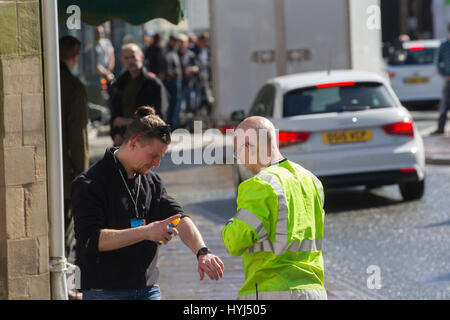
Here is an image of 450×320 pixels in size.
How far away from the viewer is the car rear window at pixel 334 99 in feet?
40.4

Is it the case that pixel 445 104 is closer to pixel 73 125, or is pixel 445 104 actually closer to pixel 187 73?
pixel 187 73

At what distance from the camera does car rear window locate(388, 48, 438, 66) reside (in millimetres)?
26500

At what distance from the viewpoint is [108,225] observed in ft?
16.1

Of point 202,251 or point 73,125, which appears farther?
point 73,125

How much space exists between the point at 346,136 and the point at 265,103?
137cm

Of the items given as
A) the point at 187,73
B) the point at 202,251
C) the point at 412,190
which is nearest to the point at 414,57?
the point at 187,73

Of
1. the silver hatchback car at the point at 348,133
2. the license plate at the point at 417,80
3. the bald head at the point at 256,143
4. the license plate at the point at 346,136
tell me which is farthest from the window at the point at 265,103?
the license plate at the point at 417,80

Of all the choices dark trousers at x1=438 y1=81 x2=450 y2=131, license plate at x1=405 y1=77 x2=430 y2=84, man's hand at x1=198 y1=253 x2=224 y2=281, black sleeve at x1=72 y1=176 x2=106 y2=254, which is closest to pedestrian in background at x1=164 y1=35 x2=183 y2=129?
dark trousers at x1=438 y1=81 x2=450 y2=131

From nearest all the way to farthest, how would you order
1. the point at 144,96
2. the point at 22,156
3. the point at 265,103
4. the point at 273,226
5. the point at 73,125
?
the point at 273,226, the point at 22,156, the point at 73,125, the point at 144,96, the point at 265,103

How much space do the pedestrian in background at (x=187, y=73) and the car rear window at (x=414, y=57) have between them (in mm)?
4996

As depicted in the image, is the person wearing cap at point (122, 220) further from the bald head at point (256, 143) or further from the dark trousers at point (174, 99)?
the dark trousers at point (174, 99)

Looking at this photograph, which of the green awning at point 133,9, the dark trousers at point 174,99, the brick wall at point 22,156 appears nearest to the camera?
the brick wall at point 22,156

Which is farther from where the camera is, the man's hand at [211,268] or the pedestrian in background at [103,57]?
the pedestrian in background at [103,57]

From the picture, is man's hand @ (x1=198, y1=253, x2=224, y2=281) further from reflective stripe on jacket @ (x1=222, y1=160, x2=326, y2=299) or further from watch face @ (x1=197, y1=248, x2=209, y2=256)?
reflective stripe on jacket @ (x1=222, y1=160, x2=326, y2=299)
